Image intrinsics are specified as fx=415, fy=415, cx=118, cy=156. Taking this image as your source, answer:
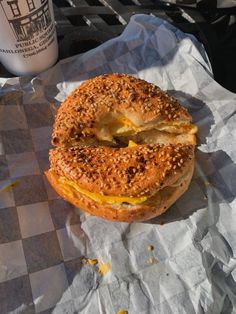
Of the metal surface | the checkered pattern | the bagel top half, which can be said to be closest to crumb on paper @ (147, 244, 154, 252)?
the checkered pattern

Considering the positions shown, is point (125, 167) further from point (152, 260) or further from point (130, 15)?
point (130, 15)

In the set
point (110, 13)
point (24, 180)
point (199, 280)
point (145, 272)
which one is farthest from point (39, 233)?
point (110, 13)

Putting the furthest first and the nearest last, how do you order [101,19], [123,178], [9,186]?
[101,19] < [9,186] < [123,178]

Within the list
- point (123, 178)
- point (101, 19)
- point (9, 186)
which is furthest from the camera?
point (101, 19)

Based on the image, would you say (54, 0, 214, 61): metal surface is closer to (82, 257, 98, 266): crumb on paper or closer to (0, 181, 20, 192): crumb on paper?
(0, 181, 20, 192): crumb on paper

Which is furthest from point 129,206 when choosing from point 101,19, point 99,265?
point 101,19

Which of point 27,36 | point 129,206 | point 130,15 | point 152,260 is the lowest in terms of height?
point 152,260

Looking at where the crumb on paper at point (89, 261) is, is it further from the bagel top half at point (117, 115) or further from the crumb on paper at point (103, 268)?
the bagel top half at point (117, 115)
